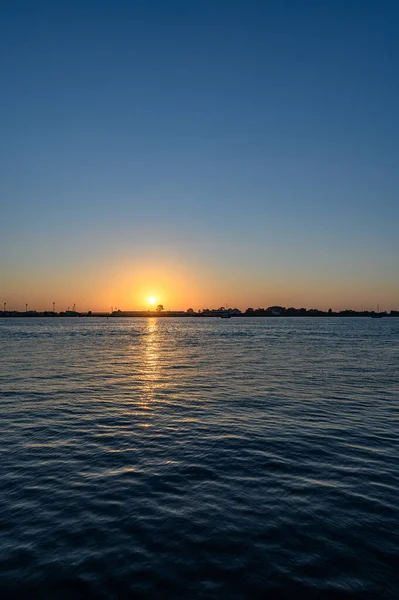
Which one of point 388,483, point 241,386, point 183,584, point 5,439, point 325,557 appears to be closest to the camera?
point 183,584

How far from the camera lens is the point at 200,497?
1138 centimetres

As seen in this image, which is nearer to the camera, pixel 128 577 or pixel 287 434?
pixel 128 577

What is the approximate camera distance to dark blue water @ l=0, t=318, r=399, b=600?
791 cm

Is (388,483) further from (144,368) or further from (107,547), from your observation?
(144,368)

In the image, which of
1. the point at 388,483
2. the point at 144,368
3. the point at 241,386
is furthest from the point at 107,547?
the point at 144,368

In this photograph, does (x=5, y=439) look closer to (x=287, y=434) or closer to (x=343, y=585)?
(x=287, y=434)

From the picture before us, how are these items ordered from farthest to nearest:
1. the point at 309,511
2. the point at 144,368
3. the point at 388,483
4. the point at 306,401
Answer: the point at 144,368, the point at 306,401, the point at 388,483, the point at 309,511

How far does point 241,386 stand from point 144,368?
1542 centimetres

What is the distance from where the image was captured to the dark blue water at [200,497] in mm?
7914

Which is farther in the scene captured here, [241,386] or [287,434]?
[241,386]

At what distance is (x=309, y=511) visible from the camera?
10.6 metres

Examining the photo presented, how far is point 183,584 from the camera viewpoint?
768cm

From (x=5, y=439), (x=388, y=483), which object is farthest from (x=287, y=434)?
(x=5, y=439)

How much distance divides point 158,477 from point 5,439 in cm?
805
